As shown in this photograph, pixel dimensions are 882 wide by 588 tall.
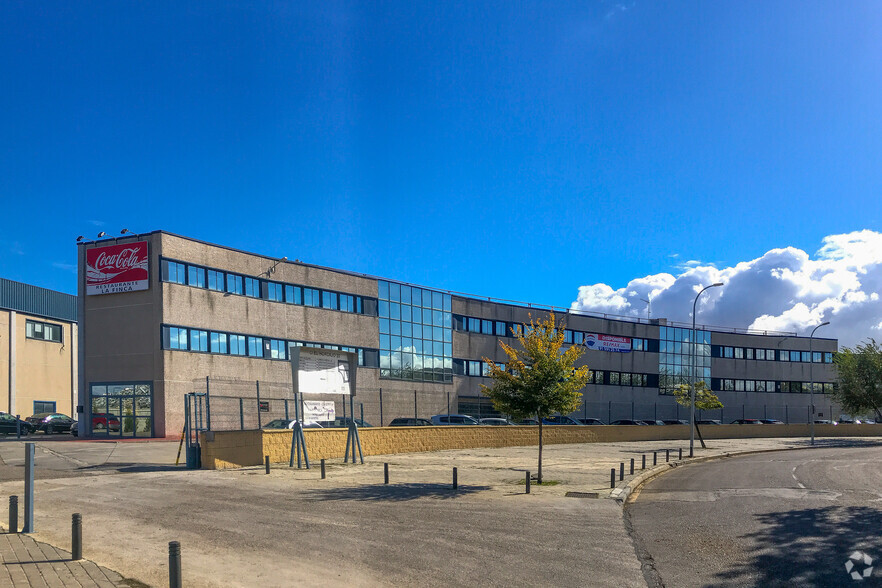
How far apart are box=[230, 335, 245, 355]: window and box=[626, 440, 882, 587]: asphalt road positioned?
27399 mm

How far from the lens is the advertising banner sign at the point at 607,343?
6875cm

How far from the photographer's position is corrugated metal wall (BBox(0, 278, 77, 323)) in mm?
52906

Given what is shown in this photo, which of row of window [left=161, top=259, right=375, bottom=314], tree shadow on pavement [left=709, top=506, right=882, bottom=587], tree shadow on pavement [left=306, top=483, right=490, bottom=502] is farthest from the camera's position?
row of window [left=161, top=259, right=375, bottom=314]

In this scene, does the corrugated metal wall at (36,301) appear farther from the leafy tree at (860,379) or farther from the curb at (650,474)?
the leafy tree at (860,379)

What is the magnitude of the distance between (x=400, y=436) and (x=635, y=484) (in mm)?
14567

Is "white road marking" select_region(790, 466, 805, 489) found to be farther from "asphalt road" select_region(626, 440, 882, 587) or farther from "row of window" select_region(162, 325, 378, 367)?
"row of window" select_region(162, 325, 378, 367)

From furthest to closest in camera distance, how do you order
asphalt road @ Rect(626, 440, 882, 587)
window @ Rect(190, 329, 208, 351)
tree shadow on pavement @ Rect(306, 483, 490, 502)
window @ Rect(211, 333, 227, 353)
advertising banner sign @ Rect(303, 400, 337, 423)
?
window @ Rect(211, 333, 227, 353) < window @ Rect(190, 329, 208, 351) < advertising banner sign @ Rect(303, 400, 337, 423) < tree shadow on pavement @ Rect(306, 483, 490, 502) < asphalt road @ Rect(626, 440, 882, 587)

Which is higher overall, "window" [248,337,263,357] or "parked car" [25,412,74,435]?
"window" [248,337,263,357]

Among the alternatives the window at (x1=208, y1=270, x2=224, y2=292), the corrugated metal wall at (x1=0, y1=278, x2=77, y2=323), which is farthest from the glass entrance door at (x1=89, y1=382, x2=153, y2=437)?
the corrugated metal wall at (x1=0, y1=278, x2=77, y2=323)

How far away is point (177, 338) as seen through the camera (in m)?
39.6

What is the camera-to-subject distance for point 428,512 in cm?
1444

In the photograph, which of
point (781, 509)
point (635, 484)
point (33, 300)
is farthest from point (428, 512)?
point (33, 300)

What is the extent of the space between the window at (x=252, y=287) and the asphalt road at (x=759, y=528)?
2854 centimetres

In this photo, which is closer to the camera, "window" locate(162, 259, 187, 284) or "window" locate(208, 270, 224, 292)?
"window" locate(162, 259, 187, 284)
